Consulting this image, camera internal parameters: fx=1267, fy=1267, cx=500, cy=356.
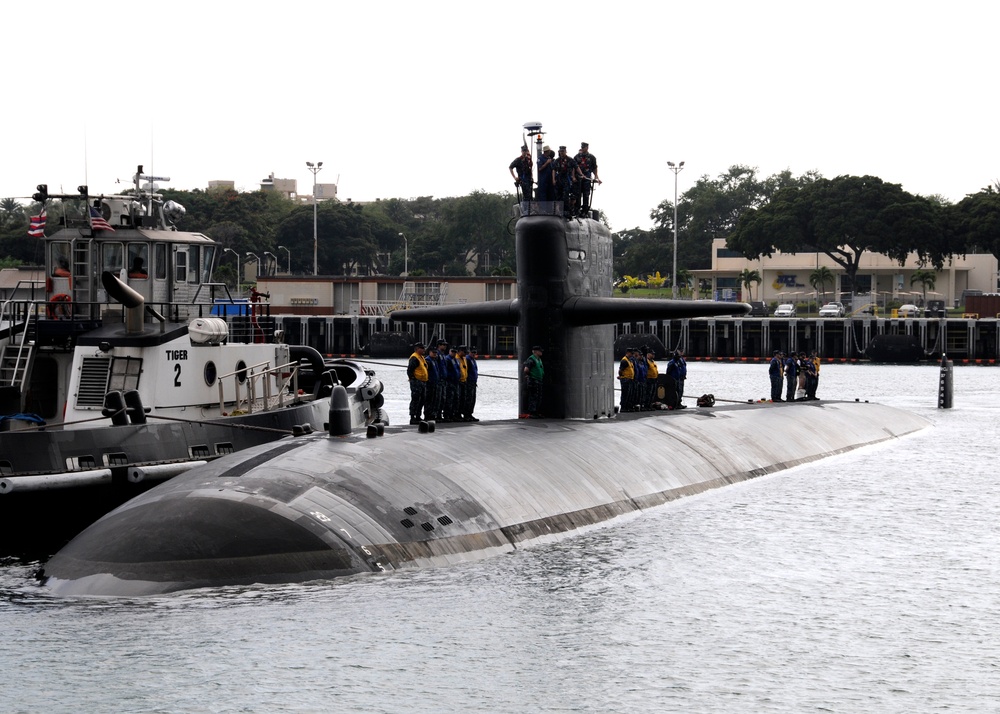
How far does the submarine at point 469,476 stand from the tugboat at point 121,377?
71.6 inches

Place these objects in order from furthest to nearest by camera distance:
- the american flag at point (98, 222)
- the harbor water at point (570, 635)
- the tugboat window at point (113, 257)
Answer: the tugboat window at point (113, 257), the american flag at point (98, 222), the harbor water at point (570, 635)

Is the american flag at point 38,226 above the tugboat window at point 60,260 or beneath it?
above

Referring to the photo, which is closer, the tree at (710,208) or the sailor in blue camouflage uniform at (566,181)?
the sailor in blue camouflage uniform at (566,181)

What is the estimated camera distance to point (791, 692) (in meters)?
11.9

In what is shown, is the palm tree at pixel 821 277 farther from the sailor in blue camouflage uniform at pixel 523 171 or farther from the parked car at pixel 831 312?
the sailor in blue camouflage uniform at pixel 523 171

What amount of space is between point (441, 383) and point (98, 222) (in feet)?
22.6

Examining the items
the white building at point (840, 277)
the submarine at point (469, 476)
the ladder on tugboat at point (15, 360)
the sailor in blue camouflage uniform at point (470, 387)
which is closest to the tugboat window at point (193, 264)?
the ladder on tugboat at point (15, 360)

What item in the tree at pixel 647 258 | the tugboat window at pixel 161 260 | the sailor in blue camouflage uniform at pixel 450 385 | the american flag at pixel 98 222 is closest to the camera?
the sailor in blue camouflage uniform at pixel 450 385

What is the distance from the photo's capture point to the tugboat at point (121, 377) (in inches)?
700

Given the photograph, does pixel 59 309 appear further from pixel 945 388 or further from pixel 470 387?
A: pixel 945 388

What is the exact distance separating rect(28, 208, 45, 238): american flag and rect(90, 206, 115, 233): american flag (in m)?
1.82

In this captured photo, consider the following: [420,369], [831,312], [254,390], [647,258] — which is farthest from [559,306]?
[647,258]

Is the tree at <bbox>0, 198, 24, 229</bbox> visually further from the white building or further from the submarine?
the submarine

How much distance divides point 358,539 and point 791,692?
4.89 meters
